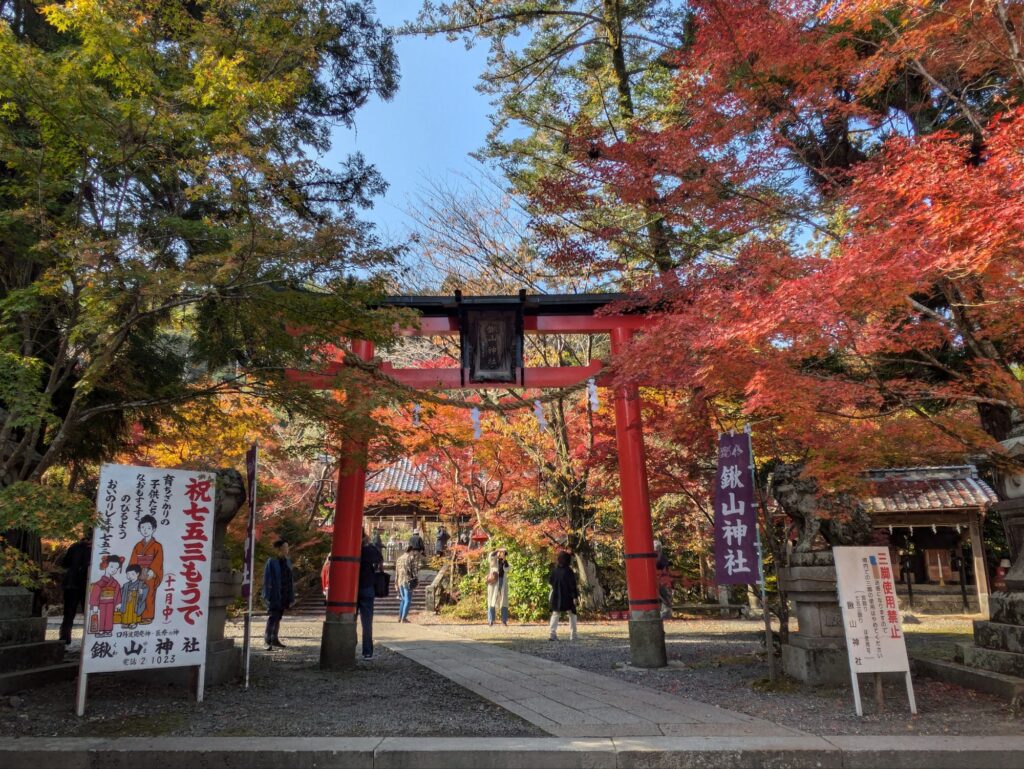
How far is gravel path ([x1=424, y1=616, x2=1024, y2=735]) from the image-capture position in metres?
5.70

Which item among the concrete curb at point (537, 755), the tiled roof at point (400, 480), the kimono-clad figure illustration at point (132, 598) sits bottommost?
the concrete curb at point (537, 755)

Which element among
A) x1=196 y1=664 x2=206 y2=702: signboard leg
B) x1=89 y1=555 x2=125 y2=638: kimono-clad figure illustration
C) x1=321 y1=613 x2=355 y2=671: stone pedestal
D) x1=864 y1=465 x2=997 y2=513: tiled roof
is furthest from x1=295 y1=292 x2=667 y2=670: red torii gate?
x1=864 y1=465 x2=997 y2=513: tiled roof

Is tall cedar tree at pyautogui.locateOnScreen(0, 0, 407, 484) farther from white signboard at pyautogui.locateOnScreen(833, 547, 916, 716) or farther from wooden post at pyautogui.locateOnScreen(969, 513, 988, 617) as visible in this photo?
wooden post at pyautogui.locateOnScreen(969, 513, 988, 617)

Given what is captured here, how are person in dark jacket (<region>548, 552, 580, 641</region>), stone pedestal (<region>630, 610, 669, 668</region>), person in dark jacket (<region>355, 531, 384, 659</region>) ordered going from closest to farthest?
stone pedestal (<region>630, 610, 669, 668</region>) → person in dark jacket (<region>355, 531, 384, 659</region>) → person in dark jacket (<region>548, 552, 580, 641</region>)

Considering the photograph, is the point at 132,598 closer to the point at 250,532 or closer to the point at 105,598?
the point at 105,598

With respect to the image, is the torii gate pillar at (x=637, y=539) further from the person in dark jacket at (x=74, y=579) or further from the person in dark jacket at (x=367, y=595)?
the person in dark jacket at (x=74, y=579)

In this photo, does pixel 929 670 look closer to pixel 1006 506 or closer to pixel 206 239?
pixel 1006 506

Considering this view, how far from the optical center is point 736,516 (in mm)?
7789

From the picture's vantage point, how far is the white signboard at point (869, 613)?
6.03 meters

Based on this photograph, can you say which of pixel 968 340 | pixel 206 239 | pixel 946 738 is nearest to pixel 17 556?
pixel 206 239

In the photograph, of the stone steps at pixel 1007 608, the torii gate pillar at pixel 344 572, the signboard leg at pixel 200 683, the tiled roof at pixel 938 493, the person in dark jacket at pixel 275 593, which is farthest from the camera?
the tiled roof at pixel 938 493

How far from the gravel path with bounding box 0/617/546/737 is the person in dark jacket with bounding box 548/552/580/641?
4610 millimetres

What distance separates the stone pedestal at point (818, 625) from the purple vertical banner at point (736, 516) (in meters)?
0.52

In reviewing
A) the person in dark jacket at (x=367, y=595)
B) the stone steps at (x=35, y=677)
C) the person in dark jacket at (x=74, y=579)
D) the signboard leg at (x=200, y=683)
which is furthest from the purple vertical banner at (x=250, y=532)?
the person in dark jacket at (x=74, y=579)
